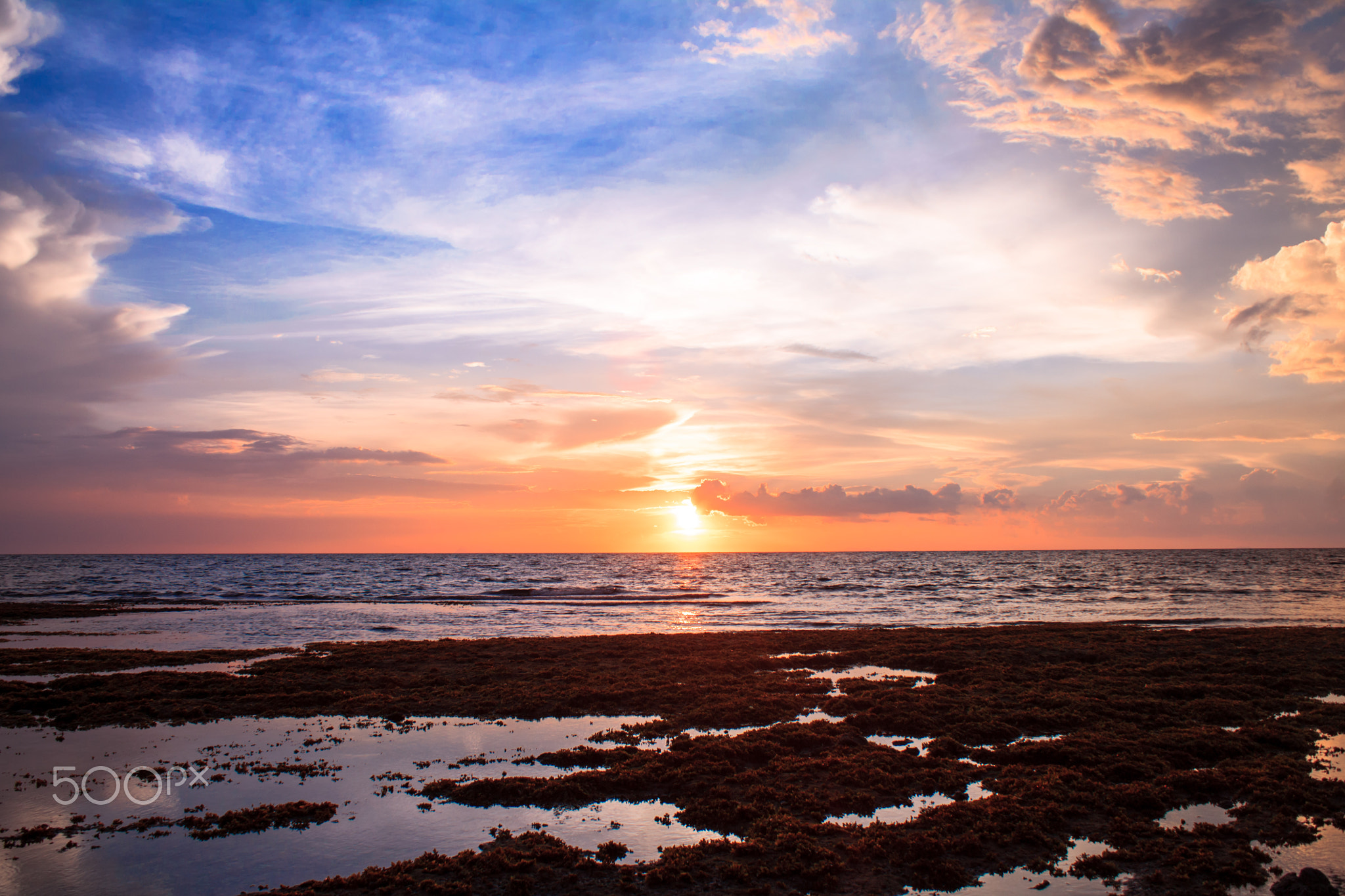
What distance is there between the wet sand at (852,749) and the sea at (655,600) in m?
13.6

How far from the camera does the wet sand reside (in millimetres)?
9062

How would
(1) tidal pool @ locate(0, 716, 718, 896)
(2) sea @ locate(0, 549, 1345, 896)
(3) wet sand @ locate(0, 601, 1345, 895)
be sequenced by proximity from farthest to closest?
(2) sea @ locate(0, 549, 1345, 896), (3) wet sand @ locate(0, 601, 1345, 895), (1) tidal pool @ locate(0, 716, 718, 896)

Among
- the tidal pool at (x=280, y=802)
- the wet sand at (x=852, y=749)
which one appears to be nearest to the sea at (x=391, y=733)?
the tidal pool at (x=280, y=802)

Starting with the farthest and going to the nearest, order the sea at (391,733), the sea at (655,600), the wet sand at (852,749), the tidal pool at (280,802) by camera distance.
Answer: the sea at (655,600)
the sea at (391,733)
the wet sand at (852,749)
the tidal pool at (280,802)

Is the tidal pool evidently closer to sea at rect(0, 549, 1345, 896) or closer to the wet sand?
sea at rect(0, 549, 1345, 896)

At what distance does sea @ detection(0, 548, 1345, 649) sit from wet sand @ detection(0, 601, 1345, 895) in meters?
13.6

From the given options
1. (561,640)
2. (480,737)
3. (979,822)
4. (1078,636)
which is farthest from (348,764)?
(1078,636)

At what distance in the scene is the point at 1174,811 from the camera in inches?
430

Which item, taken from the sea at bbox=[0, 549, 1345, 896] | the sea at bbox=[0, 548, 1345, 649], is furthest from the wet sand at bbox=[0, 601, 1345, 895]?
the sea at bbox=[0, 548, 1345, 649]

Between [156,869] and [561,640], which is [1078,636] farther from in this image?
[156,869]

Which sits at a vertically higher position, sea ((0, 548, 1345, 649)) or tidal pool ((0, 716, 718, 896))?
tidal pool ((0, 716, 718, 896))

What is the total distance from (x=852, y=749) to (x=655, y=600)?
53.2m

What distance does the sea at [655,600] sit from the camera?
134 ft

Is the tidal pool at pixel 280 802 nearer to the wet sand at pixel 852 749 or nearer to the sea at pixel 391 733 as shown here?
the sea at pixel 391 733
